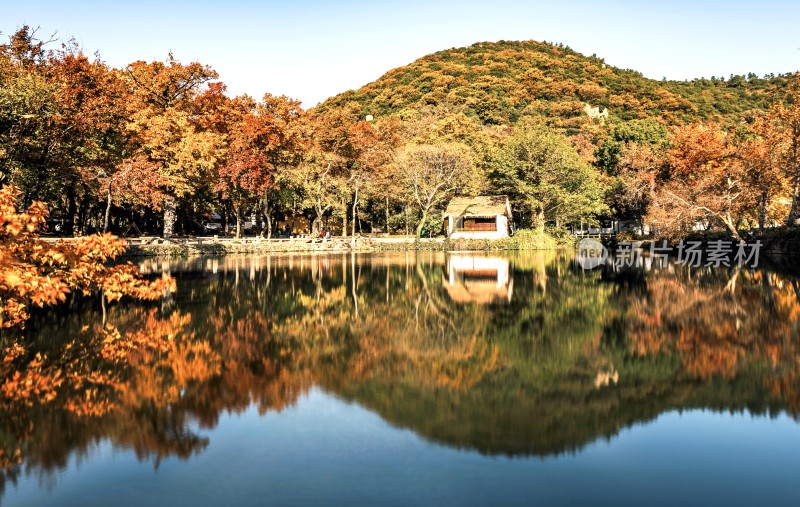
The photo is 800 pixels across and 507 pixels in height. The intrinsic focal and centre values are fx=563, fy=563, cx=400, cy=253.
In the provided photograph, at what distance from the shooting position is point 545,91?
11825 centimetres

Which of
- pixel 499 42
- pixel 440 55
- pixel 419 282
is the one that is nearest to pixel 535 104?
→ pixel 440 55

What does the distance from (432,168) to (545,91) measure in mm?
74093

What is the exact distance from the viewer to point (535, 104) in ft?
349

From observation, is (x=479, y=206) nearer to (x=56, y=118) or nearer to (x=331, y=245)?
(x=331, y=245)

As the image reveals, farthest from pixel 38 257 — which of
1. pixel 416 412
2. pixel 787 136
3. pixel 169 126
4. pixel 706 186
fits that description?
pixel 787 136

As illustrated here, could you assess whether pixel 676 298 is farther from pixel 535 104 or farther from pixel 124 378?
pixel 535 104

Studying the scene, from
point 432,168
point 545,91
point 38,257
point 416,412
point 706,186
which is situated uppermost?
point 545,91

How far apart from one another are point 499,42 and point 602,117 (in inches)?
2833

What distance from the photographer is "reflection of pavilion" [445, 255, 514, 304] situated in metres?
18.3

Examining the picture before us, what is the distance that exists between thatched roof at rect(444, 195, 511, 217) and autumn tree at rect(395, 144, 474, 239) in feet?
17.5

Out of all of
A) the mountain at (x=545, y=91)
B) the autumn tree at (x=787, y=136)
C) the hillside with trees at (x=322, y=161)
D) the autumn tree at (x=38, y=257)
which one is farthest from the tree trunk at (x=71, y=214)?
the mountain at (x=545, y=91)

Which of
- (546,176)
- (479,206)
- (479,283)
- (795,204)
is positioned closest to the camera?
(479,283)

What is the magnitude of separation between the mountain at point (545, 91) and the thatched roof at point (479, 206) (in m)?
28.7

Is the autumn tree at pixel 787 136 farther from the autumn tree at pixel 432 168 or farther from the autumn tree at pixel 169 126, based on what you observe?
the autumn tree at pixel 169 126
